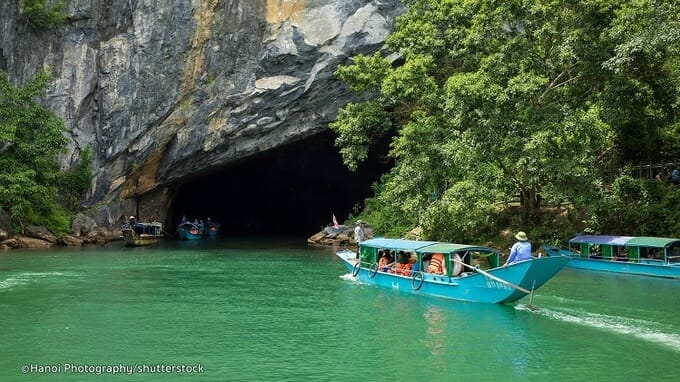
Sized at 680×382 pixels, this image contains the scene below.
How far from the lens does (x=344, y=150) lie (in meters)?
24.1

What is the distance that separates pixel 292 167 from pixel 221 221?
9.04m

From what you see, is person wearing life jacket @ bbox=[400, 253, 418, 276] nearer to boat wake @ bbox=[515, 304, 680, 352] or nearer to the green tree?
boat wake @ bbox=[515, 304, 680, 352]

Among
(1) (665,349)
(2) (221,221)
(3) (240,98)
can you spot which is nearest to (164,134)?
(3) (240,98)

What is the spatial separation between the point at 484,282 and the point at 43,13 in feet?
85.5

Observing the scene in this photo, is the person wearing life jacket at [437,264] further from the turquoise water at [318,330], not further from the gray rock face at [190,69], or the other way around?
the gray rock face at [190,69]

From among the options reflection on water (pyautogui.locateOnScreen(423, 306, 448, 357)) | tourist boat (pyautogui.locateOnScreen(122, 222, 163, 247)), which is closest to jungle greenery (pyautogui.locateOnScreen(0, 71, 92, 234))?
tourist boat (pyautogui.locateOnScreen(122, 222, 163, 247))

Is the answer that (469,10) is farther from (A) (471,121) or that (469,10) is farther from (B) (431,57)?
(A) (471,121)

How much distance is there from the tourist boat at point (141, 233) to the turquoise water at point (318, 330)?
1004cm

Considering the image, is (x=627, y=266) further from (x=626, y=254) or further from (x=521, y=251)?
(x=521, y=251)

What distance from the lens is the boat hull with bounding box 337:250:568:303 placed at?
12.4m

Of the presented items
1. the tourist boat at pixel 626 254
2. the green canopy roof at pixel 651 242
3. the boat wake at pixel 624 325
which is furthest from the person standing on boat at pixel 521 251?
the green canopy roof at pixel 651 242

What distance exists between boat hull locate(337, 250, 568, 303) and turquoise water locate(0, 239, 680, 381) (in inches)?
11.4

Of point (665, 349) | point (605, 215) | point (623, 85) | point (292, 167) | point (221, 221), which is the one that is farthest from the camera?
point (221, 221)

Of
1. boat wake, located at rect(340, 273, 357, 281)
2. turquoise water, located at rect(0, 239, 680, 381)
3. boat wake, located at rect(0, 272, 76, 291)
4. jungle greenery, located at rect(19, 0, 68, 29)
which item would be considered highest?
jungle greenery, located at rect(19, 0, 68, 29)
